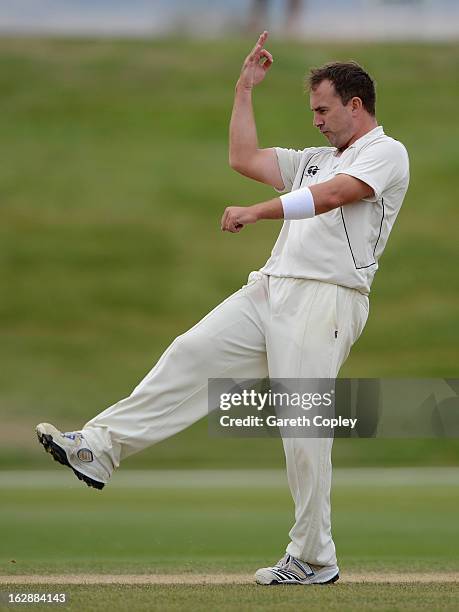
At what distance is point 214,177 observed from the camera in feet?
79.0

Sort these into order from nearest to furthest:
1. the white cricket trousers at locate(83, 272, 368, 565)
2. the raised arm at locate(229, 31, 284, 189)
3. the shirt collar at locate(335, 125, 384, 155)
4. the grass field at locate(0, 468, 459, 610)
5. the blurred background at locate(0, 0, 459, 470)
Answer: the grass field at locate(0, 468, 459, 610), the white cricket trousers at locate(83, 272, 368, 565), the shirt collar at locate(335, 125, 384, 155), the raised arm at locate(229, 31, 284, 189), the blurred background at locate(0, 0, 459, 470)

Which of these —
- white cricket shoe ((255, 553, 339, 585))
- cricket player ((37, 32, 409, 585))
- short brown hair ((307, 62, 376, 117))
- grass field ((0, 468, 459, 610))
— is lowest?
Answer: grass field ((0, 468, 459, 610))

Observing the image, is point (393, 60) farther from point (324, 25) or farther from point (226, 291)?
point (226, 291)

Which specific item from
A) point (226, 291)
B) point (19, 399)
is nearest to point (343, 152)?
point (19, 399)

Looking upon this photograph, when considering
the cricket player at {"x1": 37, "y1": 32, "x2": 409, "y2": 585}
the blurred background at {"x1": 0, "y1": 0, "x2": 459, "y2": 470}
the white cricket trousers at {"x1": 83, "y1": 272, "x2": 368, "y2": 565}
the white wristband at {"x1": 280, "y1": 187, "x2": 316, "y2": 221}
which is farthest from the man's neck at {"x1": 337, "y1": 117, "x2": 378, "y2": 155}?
the blurred background at {"x1": 0, "y1": 0, "x2": 459, "y2": 470}

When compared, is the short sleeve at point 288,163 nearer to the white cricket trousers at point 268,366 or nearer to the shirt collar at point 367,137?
the shirt collar at point 367,137

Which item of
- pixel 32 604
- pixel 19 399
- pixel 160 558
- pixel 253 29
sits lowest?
pixel 19 399

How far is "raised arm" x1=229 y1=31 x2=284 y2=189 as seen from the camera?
499 centimetres

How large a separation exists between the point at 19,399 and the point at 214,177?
7.95m

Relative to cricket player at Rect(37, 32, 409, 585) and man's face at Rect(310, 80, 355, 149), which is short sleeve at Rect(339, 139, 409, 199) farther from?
man's face at Rect(310, 80, 355, 149)

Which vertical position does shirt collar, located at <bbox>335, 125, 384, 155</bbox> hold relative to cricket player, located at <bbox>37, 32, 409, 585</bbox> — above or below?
above

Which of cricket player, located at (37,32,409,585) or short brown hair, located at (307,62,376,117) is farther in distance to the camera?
short brown hair, located at (307,62,376,117)

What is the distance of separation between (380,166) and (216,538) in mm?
2758

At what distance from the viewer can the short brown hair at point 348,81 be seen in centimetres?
478
